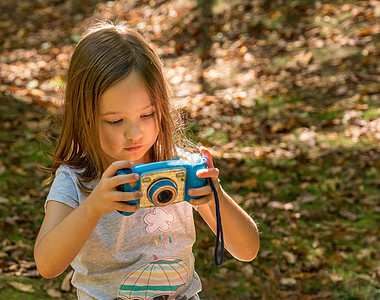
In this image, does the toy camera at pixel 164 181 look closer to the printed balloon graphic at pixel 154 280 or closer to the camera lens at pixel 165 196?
the camera lens at pixel 165 196

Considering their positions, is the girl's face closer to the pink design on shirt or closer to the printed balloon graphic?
the pink design on shirt

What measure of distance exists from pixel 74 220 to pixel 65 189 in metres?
0.28

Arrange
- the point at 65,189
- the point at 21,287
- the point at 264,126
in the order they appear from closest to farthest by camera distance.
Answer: the point at 65,189
the point at 21,287
the point at 264,126

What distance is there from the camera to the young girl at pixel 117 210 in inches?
80.0

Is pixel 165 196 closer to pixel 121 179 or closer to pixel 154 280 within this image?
pixel 121 179

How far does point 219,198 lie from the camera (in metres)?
1.96

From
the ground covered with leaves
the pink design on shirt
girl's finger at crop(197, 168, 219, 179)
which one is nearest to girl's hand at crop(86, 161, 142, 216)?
girl's finger at crop(197, 168, 219, 179)

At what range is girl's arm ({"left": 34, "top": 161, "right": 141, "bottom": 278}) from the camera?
176 centimetres

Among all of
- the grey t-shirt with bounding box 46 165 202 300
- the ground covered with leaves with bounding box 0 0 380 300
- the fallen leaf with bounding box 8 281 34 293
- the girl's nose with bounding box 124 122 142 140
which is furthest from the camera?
the ground covered with leaves with bounding box 0 0 380 300

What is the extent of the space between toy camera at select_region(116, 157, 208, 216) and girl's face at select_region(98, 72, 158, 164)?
0.90 ft

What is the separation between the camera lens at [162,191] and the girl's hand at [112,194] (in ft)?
0.18

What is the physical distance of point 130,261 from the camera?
2.24 metres

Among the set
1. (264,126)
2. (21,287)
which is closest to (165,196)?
(21,287)

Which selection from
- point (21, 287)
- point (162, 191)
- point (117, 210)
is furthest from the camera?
point (21, 287)
